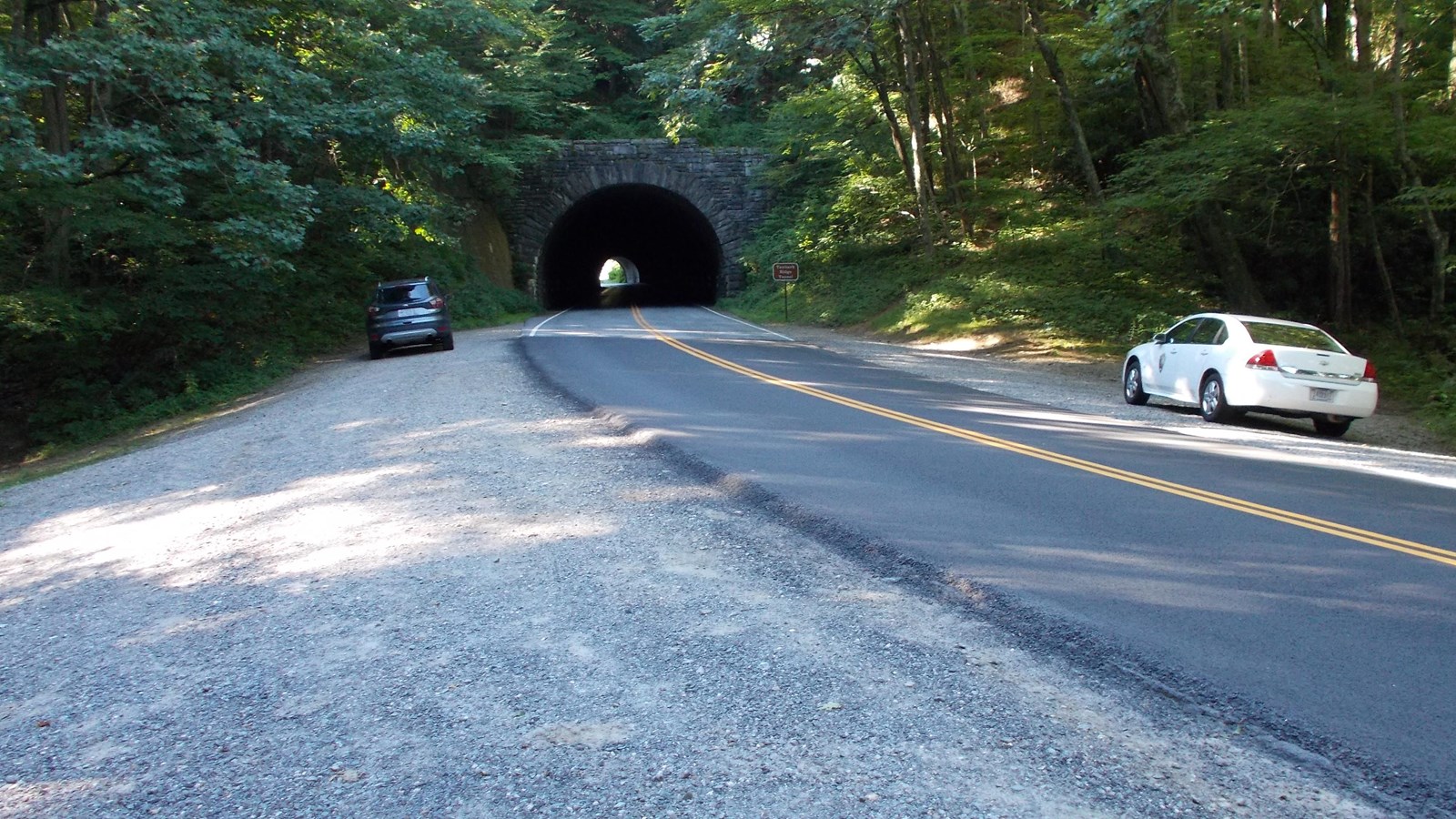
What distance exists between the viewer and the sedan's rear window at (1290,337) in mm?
13242

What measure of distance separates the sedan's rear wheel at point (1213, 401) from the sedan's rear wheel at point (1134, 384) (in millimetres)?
1507

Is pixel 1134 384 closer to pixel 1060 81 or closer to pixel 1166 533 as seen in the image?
pixel 1166 533

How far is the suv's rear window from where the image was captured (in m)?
22.7

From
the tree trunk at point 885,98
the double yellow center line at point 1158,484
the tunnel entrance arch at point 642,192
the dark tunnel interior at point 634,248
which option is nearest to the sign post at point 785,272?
the tree trunk at point 885,98

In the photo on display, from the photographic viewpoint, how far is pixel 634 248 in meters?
62.9

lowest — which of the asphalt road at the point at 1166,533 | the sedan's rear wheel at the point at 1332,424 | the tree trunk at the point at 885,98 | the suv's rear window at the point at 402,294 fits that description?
the sedan's rear wheel at the point at 1332,424

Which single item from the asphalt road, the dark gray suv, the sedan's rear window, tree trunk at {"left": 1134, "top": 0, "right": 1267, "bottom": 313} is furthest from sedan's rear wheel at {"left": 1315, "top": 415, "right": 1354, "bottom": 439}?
the dark gray suv

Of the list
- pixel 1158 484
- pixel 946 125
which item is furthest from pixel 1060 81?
pixel 1158 484

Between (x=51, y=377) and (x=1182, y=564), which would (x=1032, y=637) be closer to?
(x=1182, y=564)

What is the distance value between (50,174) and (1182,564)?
14986 mm

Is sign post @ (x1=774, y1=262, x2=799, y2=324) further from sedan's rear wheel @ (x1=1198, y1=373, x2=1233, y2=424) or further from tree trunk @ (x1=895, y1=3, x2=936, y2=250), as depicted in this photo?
sedan's rear wheel @ (x1=1198, y1=373, x2=1233, y2=424)

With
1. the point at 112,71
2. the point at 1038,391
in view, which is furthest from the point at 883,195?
the point at 112,71

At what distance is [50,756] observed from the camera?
4.38 m

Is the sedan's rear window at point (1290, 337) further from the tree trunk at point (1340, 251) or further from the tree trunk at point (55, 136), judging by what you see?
the tree trunk at point (55, 136)
